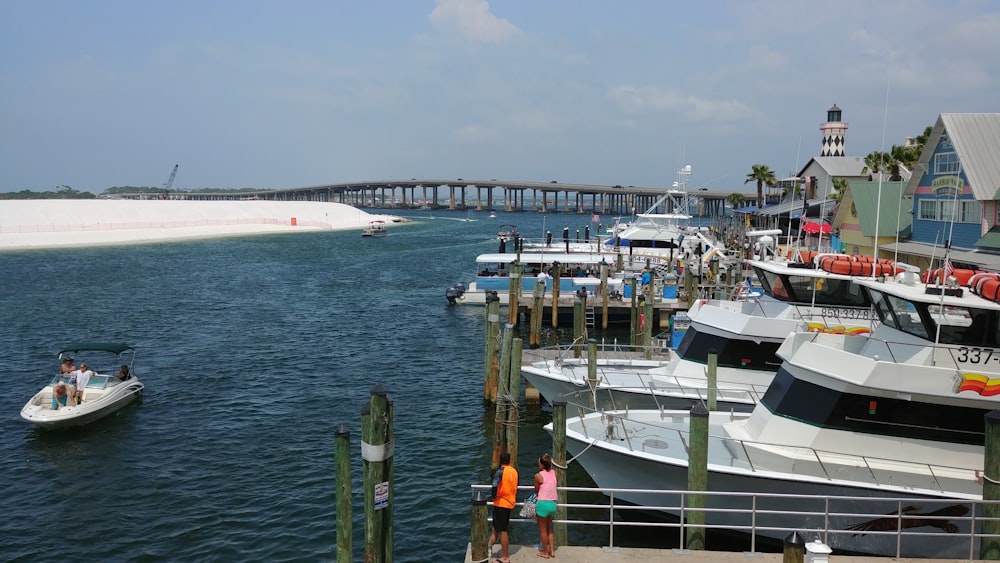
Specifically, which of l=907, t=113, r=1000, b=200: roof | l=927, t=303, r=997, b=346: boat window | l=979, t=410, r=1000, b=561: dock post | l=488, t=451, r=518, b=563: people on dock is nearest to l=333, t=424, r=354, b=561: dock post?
l=488, t=451, r=518, b=563: people on dock

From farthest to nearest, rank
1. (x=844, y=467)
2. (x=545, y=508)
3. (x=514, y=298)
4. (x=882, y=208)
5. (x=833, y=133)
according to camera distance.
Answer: (x=833, y=133) → (x=882, y=208) → (x=514, y=298) → (x=844, y=467) → (x=545, y=508)

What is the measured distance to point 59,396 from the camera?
21.4 metres

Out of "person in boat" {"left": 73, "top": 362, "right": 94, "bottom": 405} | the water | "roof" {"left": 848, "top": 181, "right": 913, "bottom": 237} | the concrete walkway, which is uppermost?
"roof" {"left": 848, "top": 181, "right": 913, "bottom": 237}

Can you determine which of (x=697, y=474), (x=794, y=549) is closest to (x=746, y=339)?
(x=697, y=474)

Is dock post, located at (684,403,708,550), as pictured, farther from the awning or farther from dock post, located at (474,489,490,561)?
the awning

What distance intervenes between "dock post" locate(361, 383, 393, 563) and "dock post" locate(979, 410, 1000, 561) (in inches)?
334

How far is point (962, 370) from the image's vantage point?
13.2 metres

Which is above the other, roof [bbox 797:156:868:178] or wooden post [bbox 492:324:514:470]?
roof [bbox 797:156:868:178]

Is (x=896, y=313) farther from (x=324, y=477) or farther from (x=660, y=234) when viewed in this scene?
(x=660, y=234)

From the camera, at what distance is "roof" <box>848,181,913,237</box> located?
39.8m

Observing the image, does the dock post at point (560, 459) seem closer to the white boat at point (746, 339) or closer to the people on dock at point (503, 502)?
the people on dock at point (503, 502)

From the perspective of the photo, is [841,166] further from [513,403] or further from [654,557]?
[654,557]

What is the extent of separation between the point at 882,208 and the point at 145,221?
115793mm

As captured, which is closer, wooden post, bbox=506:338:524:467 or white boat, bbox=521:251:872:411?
wooden post, bbox=506:338:524:467
